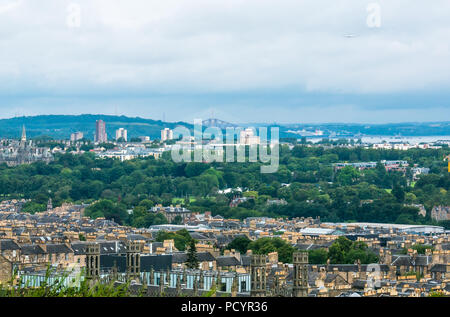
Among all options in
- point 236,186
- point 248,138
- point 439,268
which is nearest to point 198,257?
point 439,268

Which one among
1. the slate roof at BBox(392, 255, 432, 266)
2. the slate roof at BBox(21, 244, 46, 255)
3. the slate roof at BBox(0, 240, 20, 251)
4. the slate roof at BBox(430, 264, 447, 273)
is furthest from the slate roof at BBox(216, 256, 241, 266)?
the slate roof at BBox(0, 240, 20, 251)

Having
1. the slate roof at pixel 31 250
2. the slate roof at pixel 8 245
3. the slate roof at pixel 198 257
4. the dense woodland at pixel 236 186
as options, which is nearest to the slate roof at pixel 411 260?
the slate roof at pixel 198 257

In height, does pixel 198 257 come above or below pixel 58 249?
above

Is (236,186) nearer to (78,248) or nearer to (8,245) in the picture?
(78,248)

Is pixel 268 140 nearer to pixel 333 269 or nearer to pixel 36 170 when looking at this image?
pixel 36 170
